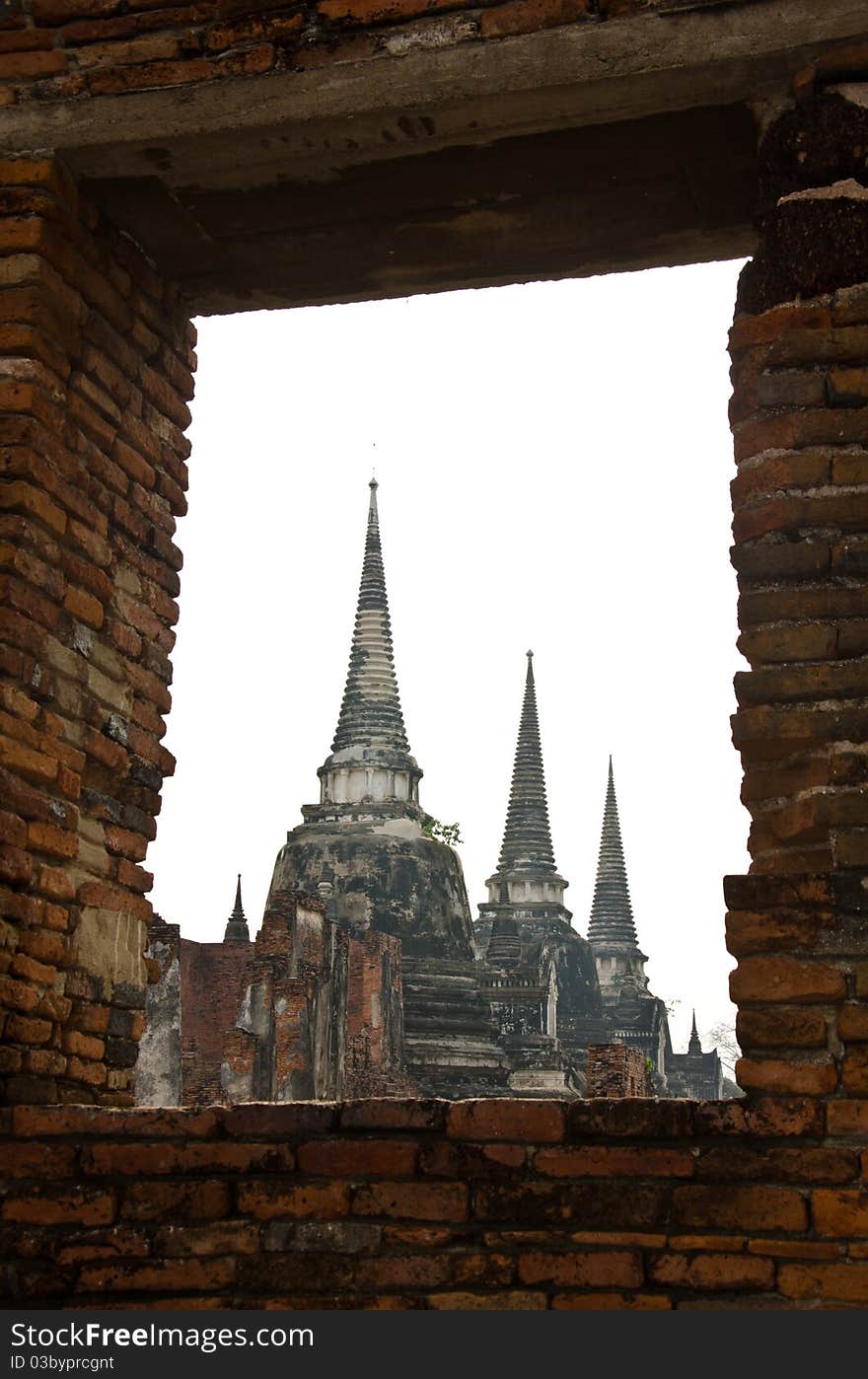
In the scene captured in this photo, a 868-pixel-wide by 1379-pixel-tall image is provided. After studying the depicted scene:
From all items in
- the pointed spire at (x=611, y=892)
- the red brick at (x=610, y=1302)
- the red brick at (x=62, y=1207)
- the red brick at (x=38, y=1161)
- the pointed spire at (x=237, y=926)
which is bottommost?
the red brick at (x=610, y=1302)

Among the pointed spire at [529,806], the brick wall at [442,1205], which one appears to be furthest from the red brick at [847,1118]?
the pointed spire at [529,806]

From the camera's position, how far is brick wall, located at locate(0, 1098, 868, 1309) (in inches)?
141

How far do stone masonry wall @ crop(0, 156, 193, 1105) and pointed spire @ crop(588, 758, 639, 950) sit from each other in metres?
45.1

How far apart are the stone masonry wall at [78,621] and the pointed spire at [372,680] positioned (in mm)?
31331

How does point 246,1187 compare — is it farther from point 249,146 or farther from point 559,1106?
point 249,146

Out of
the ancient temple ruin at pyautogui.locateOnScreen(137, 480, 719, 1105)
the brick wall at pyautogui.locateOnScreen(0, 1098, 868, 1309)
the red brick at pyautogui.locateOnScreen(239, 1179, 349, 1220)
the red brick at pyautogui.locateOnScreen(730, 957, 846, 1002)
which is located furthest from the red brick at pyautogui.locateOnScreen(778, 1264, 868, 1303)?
the ancient temple ruin at pyautogui.locateOnScreen(137, 480, 719, 1105)

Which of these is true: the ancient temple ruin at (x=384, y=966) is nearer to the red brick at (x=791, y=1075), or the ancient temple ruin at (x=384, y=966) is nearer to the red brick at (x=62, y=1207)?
the red brick at (x=62, y=1207)

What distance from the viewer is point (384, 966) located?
27.4 metres

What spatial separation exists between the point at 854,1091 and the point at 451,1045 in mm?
25970

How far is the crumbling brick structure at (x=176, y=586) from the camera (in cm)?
369

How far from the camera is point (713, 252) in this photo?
5.12 meters

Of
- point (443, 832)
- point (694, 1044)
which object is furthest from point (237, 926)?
point (694, 1044)

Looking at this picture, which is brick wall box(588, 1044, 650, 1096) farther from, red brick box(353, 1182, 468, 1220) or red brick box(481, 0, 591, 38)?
red brick box(481, 0, 591, 38)

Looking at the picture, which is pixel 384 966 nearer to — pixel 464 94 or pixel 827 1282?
pixel 464 94
